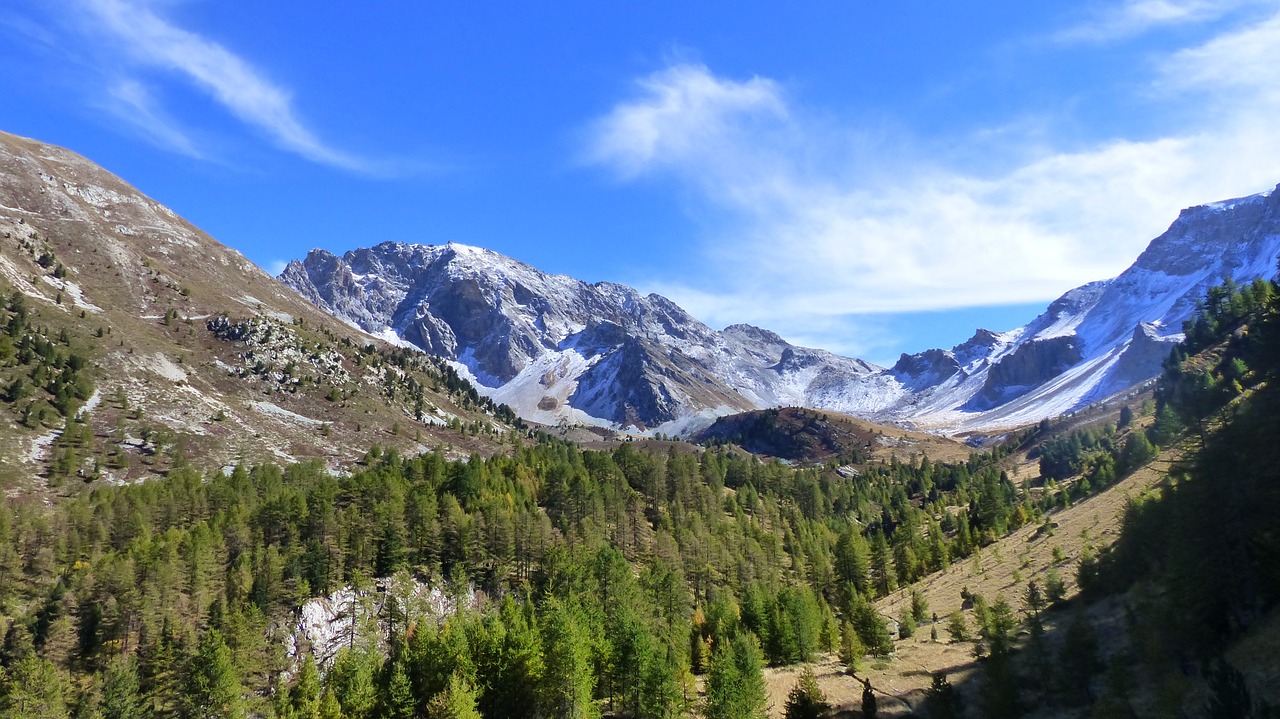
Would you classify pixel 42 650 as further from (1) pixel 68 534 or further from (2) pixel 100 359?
(2) pixel 100 359

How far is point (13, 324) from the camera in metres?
160

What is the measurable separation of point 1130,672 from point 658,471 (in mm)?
114496

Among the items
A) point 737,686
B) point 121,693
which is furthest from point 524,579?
point 737,686

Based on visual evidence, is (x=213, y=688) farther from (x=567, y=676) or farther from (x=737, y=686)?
(x=737, y=686)

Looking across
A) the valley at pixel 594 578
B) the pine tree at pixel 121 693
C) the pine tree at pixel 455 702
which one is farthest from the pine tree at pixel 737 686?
the pine tree at pixel 121 693

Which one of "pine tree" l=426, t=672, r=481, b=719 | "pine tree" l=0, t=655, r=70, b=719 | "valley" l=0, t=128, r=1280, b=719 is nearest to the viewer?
"valley" l=0, t=128, r=1280, b=719

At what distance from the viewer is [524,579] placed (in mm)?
97000

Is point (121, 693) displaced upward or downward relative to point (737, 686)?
upward

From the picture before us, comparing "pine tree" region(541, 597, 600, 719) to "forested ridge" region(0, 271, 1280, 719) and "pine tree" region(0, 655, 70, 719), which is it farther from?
"pine tree" region(0, 655, 70, 719)

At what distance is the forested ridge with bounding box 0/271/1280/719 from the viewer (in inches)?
1693

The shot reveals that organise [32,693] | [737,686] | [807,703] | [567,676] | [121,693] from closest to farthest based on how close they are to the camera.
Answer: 1. [807,703]
2. [737,686]
3. [567,676]
4. [32,693]
5. [121,693]

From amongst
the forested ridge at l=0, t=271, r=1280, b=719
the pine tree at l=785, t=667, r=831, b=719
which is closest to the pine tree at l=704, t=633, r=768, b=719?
the forested ridge at l=0, t=271, r=1280, b=719

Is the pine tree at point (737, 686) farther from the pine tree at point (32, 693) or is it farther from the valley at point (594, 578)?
the pine tree at point (32, 693)

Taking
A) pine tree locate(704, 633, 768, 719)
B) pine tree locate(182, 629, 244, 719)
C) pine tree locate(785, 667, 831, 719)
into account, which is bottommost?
pine tree locate(785, 667, 831, 719)
